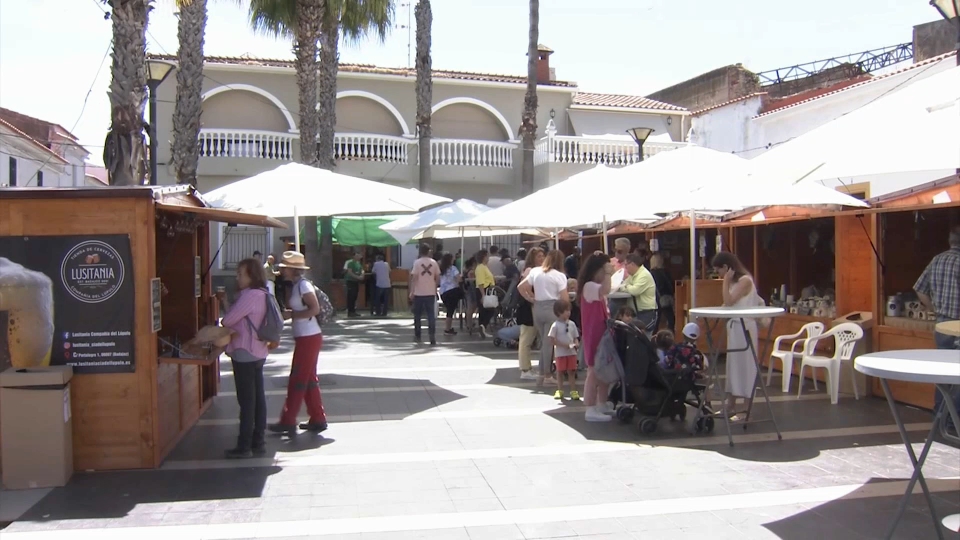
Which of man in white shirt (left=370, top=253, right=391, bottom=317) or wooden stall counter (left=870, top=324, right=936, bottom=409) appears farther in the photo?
man in white shirt (left=370, top=253, right=391, bottom=317)

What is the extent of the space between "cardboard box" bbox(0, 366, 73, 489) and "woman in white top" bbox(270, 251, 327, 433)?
1.96 m

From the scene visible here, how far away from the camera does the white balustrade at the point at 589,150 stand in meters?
24.2

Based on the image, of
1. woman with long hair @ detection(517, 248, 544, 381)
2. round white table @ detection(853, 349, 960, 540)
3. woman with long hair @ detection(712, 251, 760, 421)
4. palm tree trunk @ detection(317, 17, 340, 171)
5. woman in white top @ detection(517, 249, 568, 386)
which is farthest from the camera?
palm tree trunk @ detection(317, 17, 340, 171)

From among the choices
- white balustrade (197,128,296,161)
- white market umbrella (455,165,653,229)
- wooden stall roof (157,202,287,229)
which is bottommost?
wooden stall roof (157,202,287,229)

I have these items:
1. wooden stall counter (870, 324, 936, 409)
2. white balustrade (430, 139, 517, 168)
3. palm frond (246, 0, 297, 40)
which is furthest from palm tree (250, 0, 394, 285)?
wooden stall counter (870, 324, 936, 409)

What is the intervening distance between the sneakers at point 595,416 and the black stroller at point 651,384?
1.34ft

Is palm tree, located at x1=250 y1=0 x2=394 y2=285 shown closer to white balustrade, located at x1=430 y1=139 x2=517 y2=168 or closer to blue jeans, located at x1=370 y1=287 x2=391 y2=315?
blue jeans, located at x1=370 y1=287 x2=391 y2=315

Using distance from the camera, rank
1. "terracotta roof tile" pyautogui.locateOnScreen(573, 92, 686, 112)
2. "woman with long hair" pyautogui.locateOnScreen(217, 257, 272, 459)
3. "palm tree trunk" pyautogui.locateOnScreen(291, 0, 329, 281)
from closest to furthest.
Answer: "woman with long hair" pyautogui.locateOnScreen(217, 257, 272, 459) → "palm tree trunk" pyautogui.locateOnScreen(291, 0, 329, 281) → "terracotta roof tile" pyautogui.locateOnScreen(573, 92, 686, 112)

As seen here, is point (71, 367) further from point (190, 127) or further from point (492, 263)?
point (492, 263)

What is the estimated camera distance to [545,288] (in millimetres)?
8922

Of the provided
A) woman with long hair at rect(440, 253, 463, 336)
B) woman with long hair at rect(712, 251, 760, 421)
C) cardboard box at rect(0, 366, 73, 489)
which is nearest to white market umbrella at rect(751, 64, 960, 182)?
woman with long hair at rect(712, 251, 760, 421)

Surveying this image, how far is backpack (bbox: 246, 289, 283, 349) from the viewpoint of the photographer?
6508 mm

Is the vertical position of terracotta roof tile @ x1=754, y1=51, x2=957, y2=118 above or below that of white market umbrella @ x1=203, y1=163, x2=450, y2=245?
above

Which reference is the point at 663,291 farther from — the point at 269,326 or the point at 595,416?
the point at 269,326
